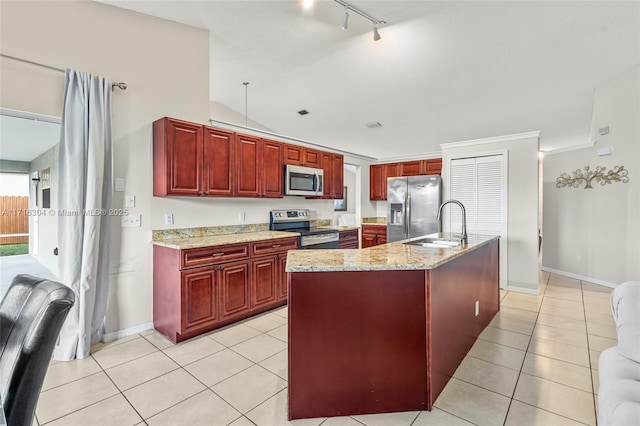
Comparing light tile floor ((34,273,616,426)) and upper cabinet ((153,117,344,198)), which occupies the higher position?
upper cabinet ((153,117,344,198))

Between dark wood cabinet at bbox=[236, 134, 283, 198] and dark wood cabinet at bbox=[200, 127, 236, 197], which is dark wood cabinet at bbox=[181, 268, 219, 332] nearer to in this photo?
dark wood cabinet at bbox=[200, 127, 236, 197]

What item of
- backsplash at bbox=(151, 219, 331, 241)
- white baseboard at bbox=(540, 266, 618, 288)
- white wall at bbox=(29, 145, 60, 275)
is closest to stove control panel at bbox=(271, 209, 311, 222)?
backsplash at bbox=(151, 219, 331, 241)

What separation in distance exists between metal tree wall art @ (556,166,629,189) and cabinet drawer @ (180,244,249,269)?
5.23m

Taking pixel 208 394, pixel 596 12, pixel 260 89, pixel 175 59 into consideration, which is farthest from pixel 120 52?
pixel 596 12

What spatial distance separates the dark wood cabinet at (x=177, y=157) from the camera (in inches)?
113

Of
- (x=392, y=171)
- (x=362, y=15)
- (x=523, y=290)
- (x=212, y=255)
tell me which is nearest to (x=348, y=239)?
(x=392, y=171)

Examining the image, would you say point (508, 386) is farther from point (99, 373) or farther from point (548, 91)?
point (548, 91)

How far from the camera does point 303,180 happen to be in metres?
4.25

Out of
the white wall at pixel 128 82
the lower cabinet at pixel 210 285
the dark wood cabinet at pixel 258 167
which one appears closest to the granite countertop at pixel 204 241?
the lower cabinet at pixel 210 285

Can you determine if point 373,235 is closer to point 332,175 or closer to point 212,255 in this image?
point 332,175

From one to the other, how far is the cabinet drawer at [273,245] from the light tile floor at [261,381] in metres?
0.75

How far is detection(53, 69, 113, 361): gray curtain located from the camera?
8.07ft

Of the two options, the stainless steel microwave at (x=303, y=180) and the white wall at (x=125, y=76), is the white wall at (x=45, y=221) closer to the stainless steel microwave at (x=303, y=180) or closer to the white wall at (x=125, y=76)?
the white wall at (x=125, y=76)

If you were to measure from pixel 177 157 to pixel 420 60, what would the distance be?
319 cm
